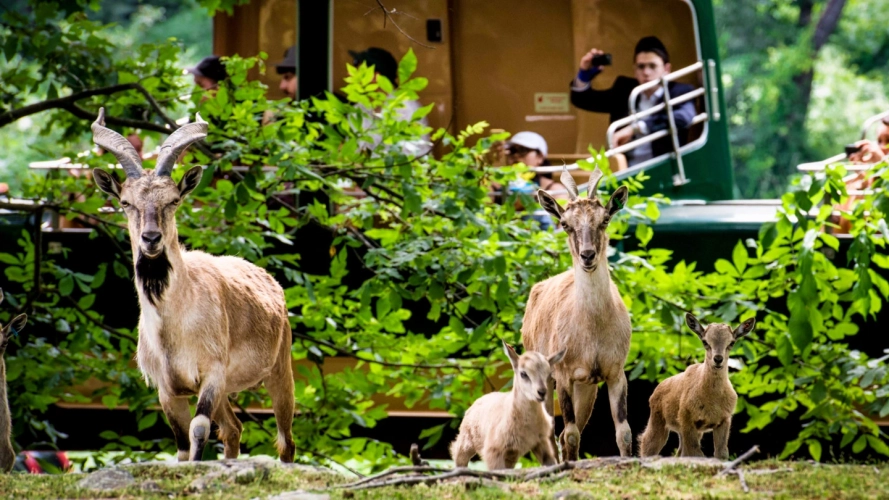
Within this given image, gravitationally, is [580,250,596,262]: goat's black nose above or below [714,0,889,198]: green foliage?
below

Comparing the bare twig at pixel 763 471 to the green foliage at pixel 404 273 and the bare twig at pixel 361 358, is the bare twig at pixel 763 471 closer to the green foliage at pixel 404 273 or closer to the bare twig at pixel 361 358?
the green foliage at pixel 404 273

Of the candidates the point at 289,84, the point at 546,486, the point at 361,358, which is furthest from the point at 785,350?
the point at 289,84

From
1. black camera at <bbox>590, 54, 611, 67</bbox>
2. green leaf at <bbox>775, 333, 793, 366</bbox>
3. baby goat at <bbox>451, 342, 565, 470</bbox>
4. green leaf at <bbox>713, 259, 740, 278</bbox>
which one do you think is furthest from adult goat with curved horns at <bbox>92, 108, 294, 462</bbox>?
black camera at <bbox>590, 54, 611, 67</bbox>

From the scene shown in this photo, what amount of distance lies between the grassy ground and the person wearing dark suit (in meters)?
5.91

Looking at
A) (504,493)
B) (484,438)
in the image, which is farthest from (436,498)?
(484,438)

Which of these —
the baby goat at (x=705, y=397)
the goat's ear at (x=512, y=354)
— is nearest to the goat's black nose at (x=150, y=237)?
the goat's ear at (x=512, y=354)

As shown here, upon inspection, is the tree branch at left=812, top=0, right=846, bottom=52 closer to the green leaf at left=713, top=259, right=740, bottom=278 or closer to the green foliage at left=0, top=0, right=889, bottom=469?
the green foliage at left=0, top=0, right=889, bottom=469

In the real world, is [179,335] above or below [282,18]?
below

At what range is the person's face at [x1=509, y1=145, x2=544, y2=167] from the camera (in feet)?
35.0

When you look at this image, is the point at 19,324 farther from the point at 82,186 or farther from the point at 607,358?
the point at 82,186

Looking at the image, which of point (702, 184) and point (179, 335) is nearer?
point (179, 335)

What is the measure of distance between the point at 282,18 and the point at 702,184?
434 centimetres

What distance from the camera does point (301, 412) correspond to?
9.05m

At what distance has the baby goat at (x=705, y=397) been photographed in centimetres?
583
